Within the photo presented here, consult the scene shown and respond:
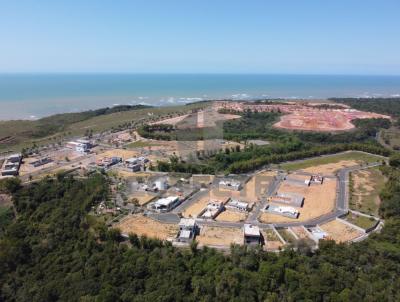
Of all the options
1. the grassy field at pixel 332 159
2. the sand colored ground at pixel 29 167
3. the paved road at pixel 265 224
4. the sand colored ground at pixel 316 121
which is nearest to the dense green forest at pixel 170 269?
the paved road at pixel 265 224

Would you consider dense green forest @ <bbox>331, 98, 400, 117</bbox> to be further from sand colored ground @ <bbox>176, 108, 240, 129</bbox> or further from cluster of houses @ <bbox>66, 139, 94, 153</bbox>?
cluster of houses @ <bbox>66, 139, 94, 153</bbox>

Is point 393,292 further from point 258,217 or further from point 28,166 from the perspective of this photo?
point 28,166

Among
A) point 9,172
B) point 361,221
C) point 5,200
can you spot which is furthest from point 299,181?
point 9,172

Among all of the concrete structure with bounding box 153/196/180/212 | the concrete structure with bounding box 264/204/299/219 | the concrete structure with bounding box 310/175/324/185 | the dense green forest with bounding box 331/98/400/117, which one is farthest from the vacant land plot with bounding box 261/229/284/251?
the dense green forest with bounding box 331/98/400/117

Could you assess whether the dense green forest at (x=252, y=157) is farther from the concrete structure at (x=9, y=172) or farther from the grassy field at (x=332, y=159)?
the concrete structure at (x=9, y=172)

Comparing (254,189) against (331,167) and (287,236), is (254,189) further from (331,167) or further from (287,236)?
(331,167)

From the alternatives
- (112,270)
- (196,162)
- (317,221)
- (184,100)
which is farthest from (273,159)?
(184,100)
